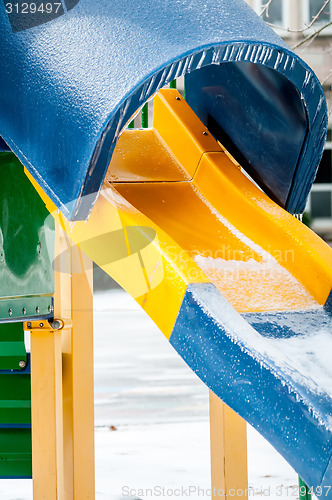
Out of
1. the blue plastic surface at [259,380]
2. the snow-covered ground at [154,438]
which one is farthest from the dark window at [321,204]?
the blue plastic surface at [259,380]

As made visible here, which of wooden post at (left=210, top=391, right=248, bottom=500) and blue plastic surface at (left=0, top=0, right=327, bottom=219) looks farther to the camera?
wooden post at (left=210, top=391, right=248, bottom=500)

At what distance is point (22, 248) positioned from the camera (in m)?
2.73

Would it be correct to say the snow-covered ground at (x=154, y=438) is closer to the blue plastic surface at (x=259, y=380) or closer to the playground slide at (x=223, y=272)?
the playground slide at (x=223, y=272)

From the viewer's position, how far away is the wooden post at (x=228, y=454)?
3.11 meters

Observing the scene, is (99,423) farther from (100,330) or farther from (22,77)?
(100,330)

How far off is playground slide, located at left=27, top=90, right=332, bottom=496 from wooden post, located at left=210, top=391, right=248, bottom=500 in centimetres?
82

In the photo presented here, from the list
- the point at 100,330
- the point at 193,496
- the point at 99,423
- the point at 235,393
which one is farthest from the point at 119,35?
the point at 100,330

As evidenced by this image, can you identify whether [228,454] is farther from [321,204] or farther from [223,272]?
[321,204]

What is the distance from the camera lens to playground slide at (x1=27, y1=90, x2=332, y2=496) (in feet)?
5.56

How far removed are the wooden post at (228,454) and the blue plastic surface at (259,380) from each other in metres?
1.21

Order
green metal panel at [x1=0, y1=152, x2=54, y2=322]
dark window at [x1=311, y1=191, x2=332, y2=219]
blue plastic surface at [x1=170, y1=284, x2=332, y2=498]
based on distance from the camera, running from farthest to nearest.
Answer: dark window at [x1=311, y1=191, x2=332, y2=219] < green metal panel at [x1=0, y1=152, x2=54, y2=322] < blue plastic surface at [x1=170, y1=284, x2=332, y2=498]

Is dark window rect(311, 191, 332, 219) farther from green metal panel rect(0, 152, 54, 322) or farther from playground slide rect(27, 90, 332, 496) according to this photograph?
green metal panel rect(0, 152, 54, 322)

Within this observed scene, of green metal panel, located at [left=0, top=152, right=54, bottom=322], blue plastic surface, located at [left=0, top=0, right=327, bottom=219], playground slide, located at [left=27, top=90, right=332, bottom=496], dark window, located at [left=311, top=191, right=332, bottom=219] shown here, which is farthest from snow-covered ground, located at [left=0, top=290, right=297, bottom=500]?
A: dark window, located at [left=311, top=191, right=332, bottom=219]

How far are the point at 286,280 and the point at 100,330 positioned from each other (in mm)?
8596
